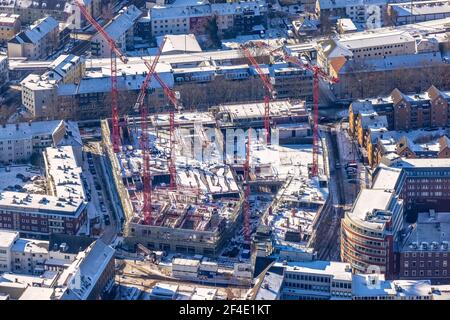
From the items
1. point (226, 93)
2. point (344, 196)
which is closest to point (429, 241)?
point (344, 196)

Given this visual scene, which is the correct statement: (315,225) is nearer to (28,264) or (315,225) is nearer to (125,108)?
(28,264)

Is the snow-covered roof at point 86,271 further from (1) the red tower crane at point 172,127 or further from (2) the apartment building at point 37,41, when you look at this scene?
(2) the apartment building at point 37,41

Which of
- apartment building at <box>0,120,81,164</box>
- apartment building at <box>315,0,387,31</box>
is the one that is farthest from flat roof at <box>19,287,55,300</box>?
apartment building at <box>315,0,387,31</box>

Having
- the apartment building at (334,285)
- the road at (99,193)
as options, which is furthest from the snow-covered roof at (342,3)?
the apartment building at (334,285)

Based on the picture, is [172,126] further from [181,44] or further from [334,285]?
[334,285]

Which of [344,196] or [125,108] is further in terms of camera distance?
[125,108]
